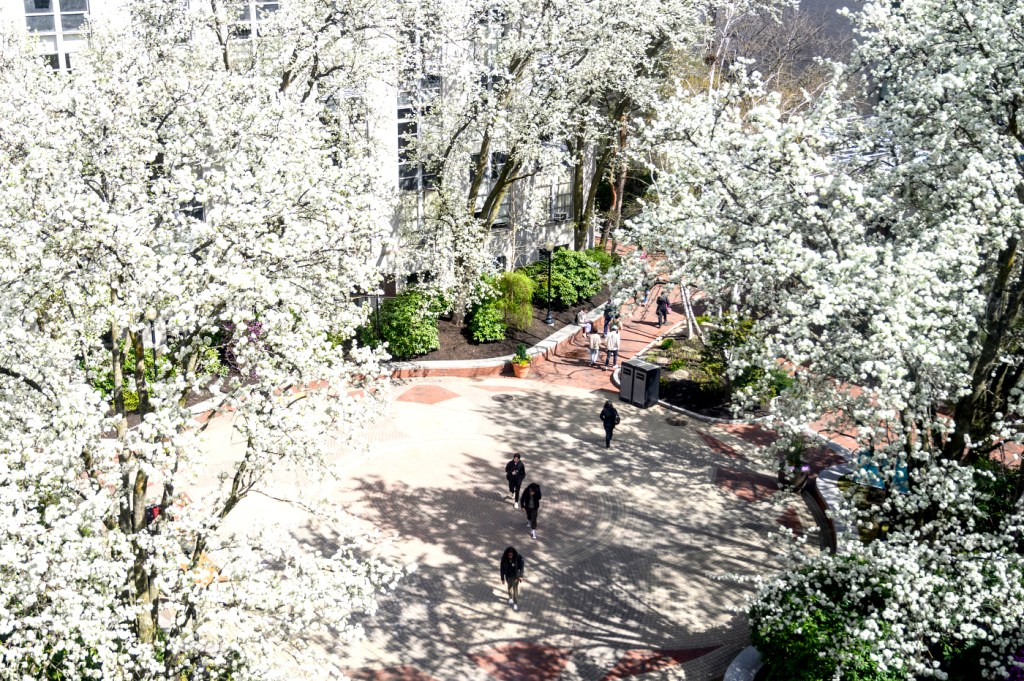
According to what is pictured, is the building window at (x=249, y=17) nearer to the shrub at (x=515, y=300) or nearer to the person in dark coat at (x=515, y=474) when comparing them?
the shrub at (x=515, y=300)

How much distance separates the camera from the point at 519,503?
19.7 meters

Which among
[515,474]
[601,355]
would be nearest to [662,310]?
[601,355]

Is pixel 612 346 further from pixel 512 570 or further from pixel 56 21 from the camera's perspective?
pixel 56 21

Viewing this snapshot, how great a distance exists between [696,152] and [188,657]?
31.3 ft

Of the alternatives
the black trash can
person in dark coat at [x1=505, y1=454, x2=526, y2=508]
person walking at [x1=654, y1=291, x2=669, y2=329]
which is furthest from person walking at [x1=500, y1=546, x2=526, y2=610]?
person walking at [x1=654, y1=291, x2=669, y2=329]

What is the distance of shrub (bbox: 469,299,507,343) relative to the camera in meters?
29.2

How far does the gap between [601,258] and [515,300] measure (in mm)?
7823

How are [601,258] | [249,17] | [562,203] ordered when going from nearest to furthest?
1. [249,17]
2. [601,258]
3. [562,203]

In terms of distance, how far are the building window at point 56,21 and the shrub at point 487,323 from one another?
48.3ft

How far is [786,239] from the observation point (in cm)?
1173

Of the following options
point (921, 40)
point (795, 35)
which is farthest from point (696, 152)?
point (795, 35)

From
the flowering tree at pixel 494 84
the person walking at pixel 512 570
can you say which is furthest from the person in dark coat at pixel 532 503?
the flowering tree at pixel 494 84

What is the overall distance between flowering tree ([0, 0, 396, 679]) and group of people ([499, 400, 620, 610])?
540cm

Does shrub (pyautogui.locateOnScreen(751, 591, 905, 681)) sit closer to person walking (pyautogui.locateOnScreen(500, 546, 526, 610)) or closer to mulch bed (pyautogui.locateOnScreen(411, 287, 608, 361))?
person walking (pyautogui.locateOnScreen(500, 546, 526, 610))
